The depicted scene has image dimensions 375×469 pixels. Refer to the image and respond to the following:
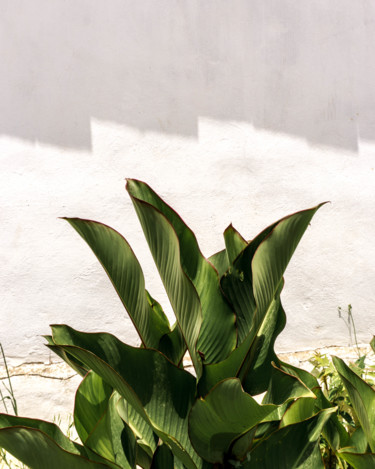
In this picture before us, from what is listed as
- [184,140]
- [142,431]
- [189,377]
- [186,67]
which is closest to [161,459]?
[142,431]

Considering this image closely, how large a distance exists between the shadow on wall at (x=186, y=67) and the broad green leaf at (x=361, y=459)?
1.73 meters

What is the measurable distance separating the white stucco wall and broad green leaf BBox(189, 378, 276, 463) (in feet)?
4.76

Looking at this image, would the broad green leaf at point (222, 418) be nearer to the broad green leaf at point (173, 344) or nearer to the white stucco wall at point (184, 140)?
the broad green leaf at point (173, 344)

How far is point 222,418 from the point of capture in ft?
Answer: 3.04

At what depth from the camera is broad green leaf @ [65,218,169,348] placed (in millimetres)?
943

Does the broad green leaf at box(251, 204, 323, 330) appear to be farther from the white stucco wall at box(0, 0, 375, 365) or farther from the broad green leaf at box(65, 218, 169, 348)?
the white stucco wall at box(0, 0, 375, 365)

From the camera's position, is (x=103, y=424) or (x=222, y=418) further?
(x=103, y=424)

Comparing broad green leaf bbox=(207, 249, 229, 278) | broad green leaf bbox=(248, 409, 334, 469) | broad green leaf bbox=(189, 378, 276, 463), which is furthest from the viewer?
broad green leaf bbox=(207, 249, 229, 278)

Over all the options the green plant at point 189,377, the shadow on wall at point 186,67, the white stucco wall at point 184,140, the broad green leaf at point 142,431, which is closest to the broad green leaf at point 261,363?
the green plant at point 189,377

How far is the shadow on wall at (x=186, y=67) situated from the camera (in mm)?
2361

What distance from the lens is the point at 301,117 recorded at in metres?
2.54

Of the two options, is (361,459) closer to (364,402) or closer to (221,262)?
(364,402)

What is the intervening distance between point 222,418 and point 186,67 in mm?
1887

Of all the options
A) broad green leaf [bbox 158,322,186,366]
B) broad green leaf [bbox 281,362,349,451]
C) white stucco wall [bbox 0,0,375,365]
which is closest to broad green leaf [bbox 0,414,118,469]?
broad green leaf [bbox 158,322,186,366]
